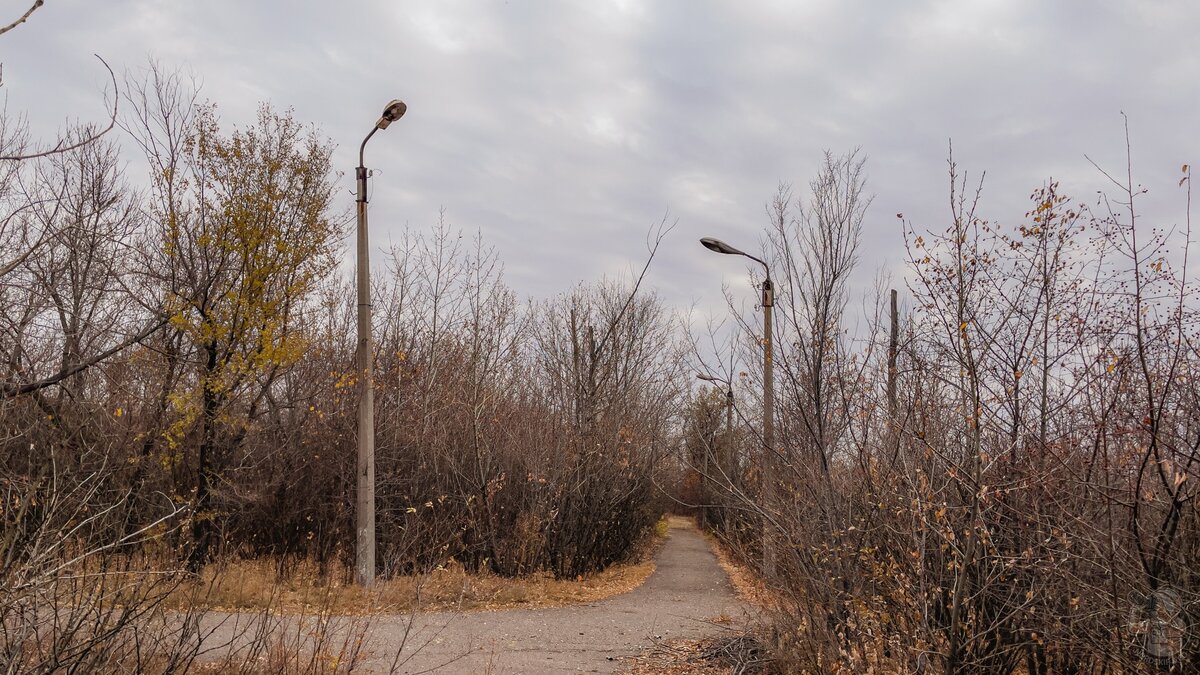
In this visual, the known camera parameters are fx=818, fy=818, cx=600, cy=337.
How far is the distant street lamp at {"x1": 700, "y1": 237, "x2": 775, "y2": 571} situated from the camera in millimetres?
7488

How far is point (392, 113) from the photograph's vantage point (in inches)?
456

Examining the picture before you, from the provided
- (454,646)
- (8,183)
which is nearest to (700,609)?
(454,646)

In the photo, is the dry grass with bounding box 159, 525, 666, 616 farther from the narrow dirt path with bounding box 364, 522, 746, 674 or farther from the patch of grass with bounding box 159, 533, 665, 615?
the narrow dirt path with bounding box 364, 522, 746, 674

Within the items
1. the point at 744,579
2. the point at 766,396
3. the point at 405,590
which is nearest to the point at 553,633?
the point at 405,590

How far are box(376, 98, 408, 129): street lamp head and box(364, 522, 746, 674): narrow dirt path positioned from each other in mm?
6753

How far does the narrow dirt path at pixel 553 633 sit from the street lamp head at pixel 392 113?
22.2 ft

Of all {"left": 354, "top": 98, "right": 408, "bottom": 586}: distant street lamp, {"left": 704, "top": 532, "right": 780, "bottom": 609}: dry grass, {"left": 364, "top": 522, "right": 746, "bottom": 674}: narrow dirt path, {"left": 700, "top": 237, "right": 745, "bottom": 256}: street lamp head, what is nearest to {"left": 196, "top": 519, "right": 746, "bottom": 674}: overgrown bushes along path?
{"left": 364, "top": 522, "right": 746, "bottom": 674}: narrow dirt path

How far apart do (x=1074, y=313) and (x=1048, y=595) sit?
1.98 meters

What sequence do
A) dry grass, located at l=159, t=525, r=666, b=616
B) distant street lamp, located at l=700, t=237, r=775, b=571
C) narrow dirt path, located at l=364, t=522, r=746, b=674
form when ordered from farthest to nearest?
dry grass, located at l=159, t=525, r=666, b=616 → narrow dirt path, located at l=364, t=522, r=746, b=674 → distant street lamp, located at l=700, t=237, r=775, b=571

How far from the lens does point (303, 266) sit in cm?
1238

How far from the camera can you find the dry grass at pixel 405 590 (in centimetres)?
1073

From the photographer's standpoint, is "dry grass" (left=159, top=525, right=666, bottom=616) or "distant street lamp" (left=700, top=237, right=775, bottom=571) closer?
"distant street lamp" (left=700, top=237, right=775, bottom=571)

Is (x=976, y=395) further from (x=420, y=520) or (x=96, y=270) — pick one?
(x=96, y=270)

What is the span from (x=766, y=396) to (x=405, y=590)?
20.3ft
